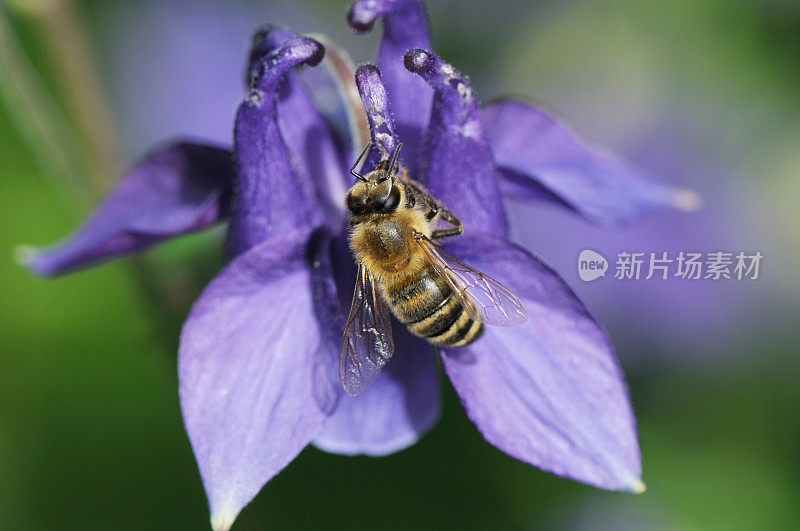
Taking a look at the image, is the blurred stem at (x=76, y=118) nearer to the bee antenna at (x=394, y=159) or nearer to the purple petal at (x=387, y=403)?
the purple petal at (x=387, y=403)

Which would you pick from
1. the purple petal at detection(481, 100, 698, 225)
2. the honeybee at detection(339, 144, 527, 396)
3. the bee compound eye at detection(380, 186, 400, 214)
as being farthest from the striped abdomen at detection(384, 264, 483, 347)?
the purple petal at detection(481, 100, 698, 225)

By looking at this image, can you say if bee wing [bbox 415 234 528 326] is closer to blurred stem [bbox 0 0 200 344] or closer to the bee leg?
the bee leg

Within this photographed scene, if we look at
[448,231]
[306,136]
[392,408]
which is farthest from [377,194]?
[392,408]

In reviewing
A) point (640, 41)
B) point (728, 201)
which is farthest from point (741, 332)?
point (640, 41)

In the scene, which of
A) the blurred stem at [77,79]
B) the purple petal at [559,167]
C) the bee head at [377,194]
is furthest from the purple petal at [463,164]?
the blurred stem at [77,79]

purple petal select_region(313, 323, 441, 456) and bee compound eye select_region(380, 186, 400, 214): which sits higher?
bee compound eye select_region(380, 186, 400, 214)

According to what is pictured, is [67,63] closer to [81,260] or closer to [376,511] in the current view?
[81,260]
